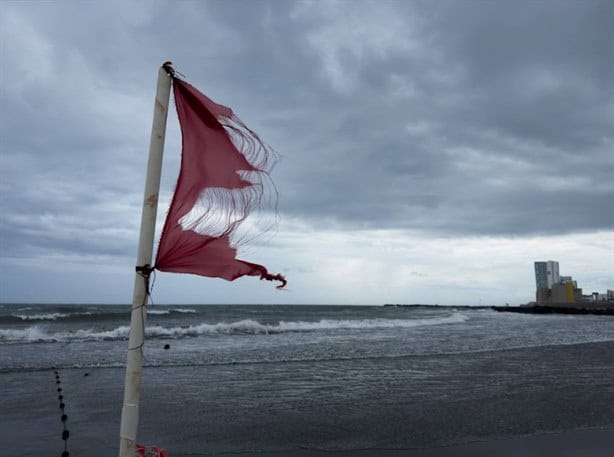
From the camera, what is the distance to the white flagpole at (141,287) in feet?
9.98

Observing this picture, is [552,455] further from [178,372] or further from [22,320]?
[22,320]

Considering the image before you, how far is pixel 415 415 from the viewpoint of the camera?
8984mm

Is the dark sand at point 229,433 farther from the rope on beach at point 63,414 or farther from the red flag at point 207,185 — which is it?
the red flag at point 207,185

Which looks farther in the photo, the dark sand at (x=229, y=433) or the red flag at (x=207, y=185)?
the dark sand at (x=229, y=433)

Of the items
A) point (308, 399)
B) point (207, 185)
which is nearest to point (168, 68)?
point (207, 185)

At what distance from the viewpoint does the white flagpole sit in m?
3.04

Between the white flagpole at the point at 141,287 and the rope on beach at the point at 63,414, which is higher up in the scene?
the white flagpole at the point at 141,287

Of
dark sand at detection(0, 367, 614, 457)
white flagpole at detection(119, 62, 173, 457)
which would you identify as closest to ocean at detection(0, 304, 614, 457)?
dark sand at detection(0, 367, 614, 457)

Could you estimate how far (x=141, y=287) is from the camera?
309cm

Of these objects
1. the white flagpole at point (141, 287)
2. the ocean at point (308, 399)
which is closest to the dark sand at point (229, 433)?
the ocean at point (308, 399)

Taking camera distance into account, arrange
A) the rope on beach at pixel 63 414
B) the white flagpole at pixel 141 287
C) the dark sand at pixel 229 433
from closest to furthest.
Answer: the white flagpole at pixel 141 287, the rope on beach at pixel 63 414, the dark sand at pixel 229 433

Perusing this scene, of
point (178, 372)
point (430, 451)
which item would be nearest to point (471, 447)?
point (430, 451)

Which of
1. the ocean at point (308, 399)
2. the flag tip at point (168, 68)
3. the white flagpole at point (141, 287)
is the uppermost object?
the flag tip at point (168, 68)

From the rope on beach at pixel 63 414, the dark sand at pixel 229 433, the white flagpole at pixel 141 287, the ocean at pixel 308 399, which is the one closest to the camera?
the white flagpole at pixel 141 287
